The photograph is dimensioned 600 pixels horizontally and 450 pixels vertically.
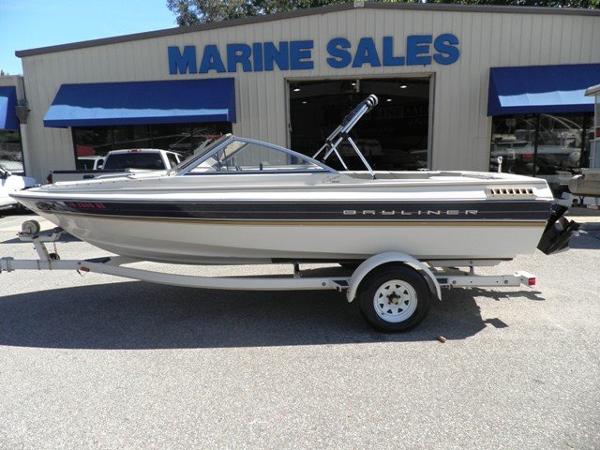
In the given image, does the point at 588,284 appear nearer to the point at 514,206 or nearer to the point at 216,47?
the point at 514,206

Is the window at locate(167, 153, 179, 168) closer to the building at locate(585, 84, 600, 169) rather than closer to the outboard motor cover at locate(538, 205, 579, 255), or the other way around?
the outboard motor cover at locate(538, 205, 579, 255)

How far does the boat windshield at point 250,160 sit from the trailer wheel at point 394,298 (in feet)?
4.21

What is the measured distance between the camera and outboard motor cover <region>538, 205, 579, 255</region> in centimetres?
451

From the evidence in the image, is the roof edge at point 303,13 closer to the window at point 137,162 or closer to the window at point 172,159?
the window at point 172,159

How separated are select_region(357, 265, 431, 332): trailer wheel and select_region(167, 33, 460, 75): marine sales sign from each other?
369 inches

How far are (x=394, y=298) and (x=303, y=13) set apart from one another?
10.1 meters

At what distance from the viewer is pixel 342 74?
12.3 metres

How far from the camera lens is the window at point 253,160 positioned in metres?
4.67

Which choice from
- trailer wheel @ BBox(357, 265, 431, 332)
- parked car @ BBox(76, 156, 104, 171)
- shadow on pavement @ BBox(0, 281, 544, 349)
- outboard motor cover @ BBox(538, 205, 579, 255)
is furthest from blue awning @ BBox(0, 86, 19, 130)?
outboard motor cover @ BBox(538, 205, 579, 255)

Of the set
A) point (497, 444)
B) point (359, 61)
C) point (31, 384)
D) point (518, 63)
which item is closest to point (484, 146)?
point (518, 63)

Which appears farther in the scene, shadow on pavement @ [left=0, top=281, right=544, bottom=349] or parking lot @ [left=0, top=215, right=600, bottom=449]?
shadow on pavement @ [left=0, top=281, right=544, bottom=349]

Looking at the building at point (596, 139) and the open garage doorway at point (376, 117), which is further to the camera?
the open garage doorway at point (376, 117)

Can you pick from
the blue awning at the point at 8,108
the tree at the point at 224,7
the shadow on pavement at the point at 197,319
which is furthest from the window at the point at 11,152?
the tree at the point at 224,7

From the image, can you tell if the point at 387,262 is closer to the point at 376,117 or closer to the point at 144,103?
the point at 144,103
